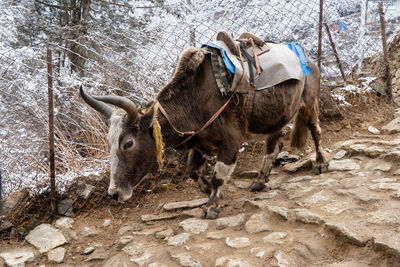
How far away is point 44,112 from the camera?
4504 millimetres

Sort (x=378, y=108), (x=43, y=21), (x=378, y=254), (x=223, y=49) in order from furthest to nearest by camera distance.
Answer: (x=43, y=21), (x=378, y=108), (x=223, y=49), (x=378, y=254)

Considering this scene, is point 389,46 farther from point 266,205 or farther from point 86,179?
point 86,179

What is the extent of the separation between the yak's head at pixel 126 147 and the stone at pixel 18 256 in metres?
1.05

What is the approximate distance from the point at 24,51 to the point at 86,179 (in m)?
2.57

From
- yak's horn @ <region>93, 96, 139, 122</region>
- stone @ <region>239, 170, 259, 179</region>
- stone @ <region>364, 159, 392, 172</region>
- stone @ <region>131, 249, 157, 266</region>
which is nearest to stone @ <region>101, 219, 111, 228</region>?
stone @ <region>131, 249, 157, 266</region>

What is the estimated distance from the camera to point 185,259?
264 cm

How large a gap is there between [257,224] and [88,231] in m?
1.85

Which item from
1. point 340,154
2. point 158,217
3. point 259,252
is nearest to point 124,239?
point 158,217

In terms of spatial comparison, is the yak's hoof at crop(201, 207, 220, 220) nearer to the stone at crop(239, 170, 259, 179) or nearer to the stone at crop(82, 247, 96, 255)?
the stone at crop(82, 247, 96, 255)

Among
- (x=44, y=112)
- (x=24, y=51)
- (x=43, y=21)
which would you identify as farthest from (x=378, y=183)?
(x=43, y=21)

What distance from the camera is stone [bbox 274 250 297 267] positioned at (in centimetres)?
232

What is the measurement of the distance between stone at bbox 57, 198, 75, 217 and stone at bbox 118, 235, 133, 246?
0.86 m

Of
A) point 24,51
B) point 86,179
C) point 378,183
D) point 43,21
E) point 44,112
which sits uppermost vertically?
point 43,21

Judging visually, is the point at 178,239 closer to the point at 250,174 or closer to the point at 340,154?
the point at 250,174
